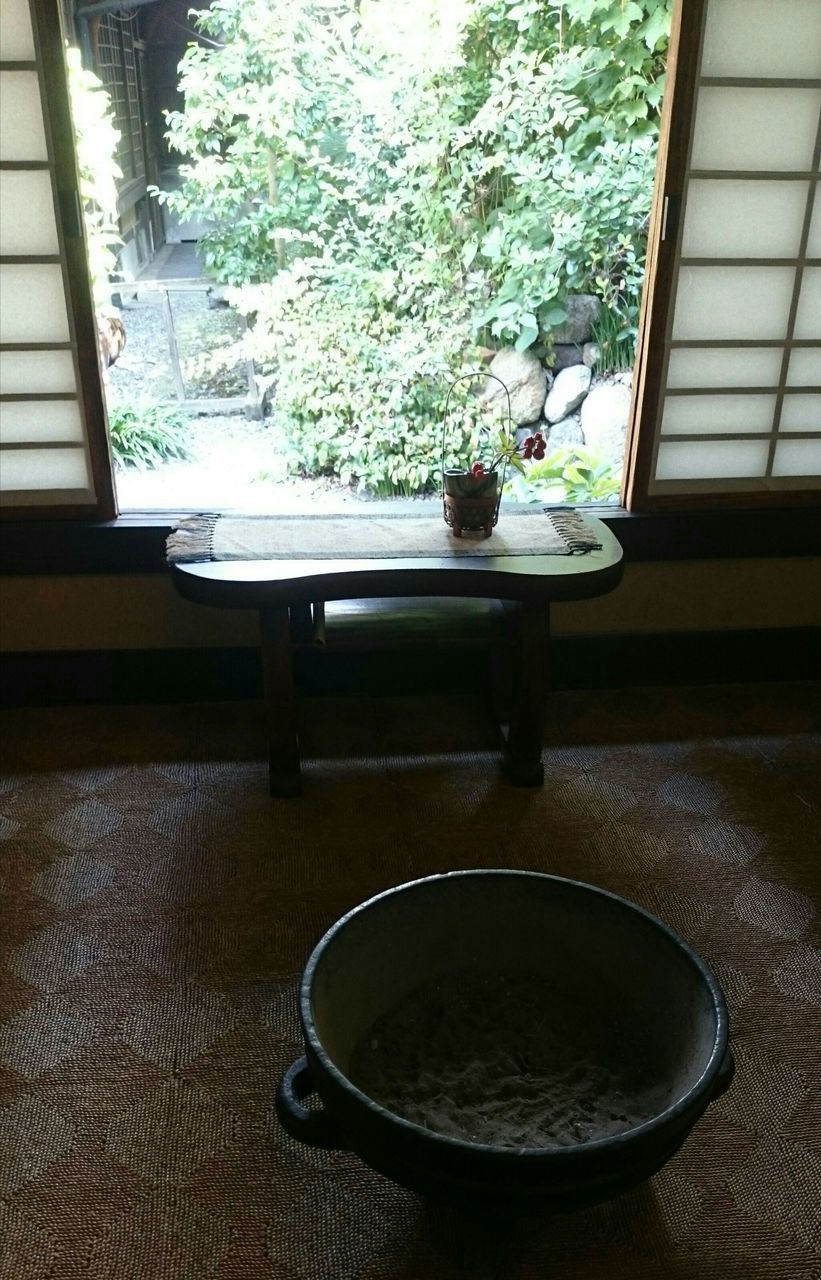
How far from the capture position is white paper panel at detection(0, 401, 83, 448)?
271 cm

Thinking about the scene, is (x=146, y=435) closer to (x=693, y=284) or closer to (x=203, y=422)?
(x=203, y=422)

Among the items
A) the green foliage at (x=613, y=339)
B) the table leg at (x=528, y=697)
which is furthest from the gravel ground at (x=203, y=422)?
the table leg at (x=528, y=697)

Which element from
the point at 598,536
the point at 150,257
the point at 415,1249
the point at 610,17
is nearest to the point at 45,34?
the point at 598,536

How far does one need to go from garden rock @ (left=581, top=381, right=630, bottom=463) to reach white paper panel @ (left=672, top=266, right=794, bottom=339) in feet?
6.12

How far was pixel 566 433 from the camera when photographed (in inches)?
201

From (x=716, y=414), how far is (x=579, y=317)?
2.30 meters

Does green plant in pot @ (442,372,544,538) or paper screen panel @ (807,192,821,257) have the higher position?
paper screen panel @ (807,192,821,257)

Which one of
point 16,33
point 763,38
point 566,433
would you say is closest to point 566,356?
point 566,433

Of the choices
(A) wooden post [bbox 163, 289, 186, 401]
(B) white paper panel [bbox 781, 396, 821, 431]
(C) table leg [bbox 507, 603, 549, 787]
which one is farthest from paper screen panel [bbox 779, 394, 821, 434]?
(A) wooden post [bbox 163, 289, 186, 401]

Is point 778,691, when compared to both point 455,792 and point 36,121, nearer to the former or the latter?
point 455,792

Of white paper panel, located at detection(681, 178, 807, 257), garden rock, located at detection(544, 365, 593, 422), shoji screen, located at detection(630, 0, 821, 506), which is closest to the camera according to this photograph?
shoji screen, located at detection(630, 0, 821, 506)

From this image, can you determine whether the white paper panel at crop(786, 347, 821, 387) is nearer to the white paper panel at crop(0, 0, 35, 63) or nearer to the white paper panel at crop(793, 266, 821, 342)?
the white paper panel at crop(793, 266, 821, 342)

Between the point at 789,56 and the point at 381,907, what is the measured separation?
237 cm

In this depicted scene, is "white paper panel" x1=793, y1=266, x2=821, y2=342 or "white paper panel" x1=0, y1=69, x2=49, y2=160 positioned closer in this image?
"white paper panel" x1=0, y1=69, x2=49, y2=160
